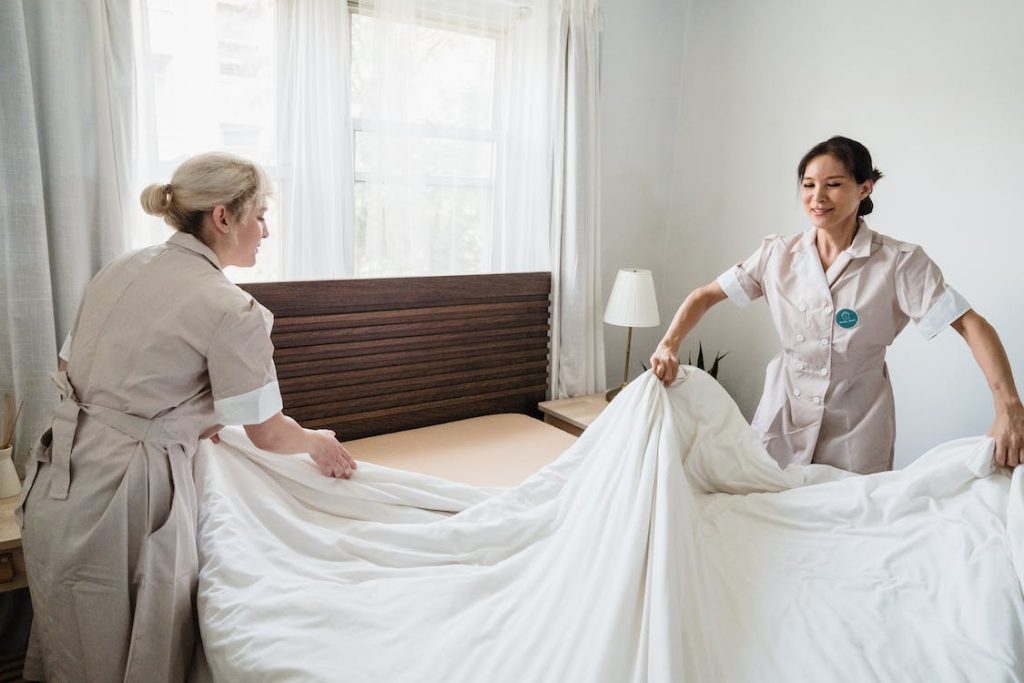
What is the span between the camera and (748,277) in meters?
2.03

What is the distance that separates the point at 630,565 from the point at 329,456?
0.80m

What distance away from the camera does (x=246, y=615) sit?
123cm

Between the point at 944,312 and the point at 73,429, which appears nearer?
the point at 73,429

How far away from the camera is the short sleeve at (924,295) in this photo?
166 cm

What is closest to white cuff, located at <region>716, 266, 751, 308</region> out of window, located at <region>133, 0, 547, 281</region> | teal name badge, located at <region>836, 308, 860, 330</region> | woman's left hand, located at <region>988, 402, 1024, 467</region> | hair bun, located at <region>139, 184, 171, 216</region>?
teal name badge, located at <region>836, 308, 860, 330</region>

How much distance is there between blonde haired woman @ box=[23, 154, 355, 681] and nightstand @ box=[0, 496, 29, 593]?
0.34 meters

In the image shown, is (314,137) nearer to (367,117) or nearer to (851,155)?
(367,117)

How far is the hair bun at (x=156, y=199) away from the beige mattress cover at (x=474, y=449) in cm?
115

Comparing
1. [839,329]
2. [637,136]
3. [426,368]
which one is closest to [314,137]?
[426,368]

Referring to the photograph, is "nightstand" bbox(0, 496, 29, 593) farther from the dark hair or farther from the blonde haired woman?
the dark hair

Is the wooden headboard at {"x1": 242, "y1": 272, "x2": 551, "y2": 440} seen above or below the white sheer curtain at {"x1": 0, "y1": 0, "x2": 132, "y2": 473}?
below

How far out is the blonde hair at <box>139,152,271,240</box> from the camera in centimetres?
136

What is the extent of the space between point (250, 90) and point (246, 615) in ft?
5.87

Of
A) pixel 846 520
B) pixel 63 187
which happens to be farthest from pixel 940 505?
pixel 63 187
